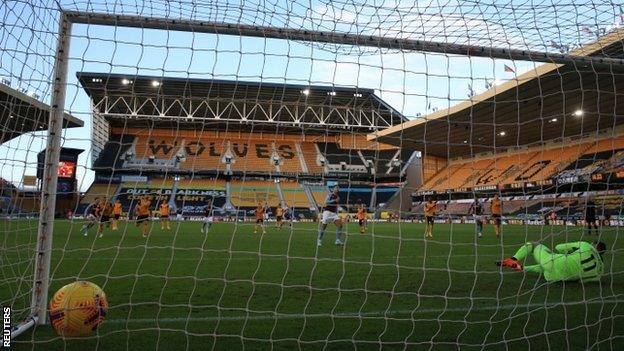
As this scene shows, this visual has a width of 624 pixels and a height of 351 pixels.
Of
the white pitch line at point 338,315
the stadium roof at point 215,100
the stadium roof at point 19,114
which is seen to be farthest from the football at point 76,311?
the stadium roof at point 19,114

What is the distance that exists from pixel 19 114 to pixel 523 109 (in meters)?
7.84

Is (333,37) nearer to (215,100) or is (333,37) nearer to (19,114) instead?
(215,100)

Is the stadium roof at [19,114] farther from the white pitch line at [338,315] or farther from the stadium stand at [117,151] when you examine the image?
the white pitch line at [338,315]

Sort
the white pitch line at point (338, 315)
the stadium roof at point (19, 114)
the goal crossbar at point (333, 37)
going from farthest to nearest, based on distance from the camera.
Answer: the stadium roof at point (19, 114)
the white pitch line at point (338, 315)
the goal crossbar at point (333, 37)

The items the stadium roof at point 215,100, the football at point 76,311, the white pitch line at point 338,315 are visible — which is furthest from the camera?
the stadium roof at point 215,100

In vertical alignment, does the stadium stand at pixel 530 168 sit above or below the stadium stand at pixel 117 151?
above

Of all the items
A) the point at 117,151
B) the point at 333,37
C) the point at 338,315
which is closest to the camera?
the point at 333,37

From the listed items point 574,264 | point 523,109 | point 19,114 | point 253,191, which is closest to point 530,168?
point 523,109

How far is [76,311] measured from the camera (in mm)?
3383

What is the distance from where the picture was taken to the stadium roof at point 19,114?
172 inches

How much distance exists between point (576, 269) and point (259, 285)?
389 cm

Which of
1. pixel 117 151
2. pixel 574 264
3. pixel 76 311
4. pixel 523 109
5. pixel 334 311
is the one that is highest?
pixel 523 109

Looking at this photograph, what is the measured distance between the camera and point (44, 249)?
382cm

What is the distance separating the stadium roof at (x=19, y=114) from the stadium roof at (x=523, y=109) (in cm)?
327
